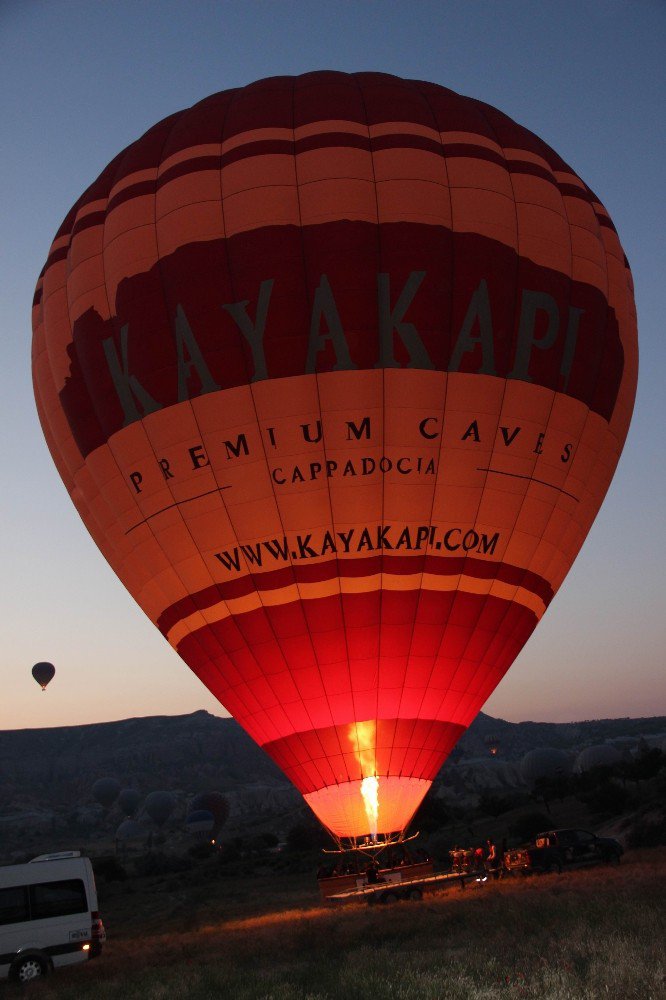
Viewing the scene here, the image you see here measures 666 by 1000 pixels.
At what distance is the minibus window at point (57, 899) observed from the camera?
1269 centimetres

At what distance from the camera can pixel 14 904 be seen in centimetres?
1259

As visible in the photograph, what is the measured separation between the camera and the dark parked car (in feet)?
61.5

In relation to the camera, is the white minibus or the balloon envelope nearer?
the white minibus

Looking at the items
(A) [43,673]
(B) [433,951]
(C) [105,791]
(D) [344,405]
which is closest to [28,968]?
(B) [433,951]

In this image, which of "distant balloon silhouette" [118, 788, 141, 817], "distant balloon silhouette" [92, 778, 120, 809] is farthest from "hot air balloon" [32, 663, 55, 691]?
"distant balloon silhouette" [118, 788, 141, 817]

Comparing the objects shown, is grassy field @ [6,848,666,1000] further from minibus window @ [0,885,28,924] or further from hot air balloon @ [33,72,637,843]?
hot air balloon @ [33,72,637,843]

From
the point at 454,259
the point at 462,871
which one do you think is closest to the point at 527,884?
the point at 462,871

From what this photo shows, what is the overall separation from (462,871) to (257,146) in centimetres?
1469

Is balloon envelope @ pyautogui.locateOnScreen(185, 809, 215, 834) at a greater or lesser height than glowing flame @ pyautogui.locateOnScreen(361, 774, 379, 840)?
lesser

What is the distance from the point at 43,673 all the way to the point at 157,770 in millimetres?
92603

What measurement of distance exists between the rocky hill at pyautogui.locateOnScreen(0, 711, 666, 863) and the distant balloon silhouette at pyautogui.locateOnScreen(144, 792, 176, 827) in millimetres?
8115

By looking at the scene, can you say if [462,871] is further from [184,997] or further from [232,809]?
[232,809]

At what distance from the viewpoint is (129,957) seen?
521 inches

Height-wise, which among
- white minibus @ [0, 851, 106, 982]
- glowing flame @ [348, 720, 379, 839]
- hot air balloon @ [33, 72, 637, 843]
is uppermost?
hot air balloon @ [33, 72, 637, 843]
